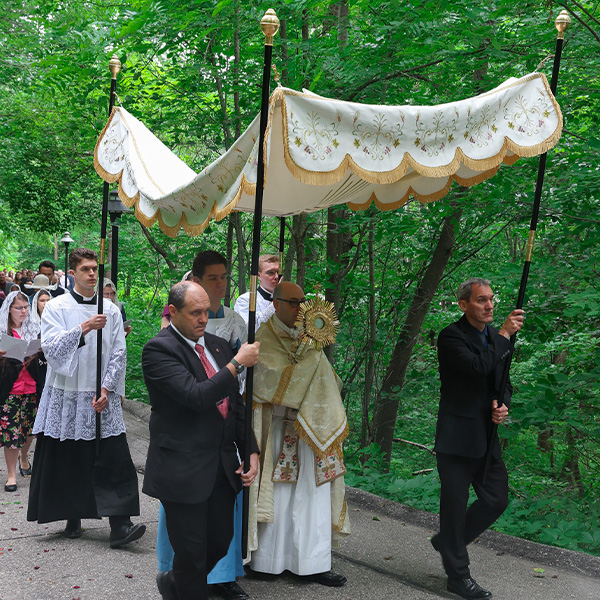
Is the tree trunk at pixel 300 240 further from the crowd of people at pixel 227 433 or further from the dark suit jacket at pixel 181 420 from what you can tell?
the dark suit jacket at pixel 181 420

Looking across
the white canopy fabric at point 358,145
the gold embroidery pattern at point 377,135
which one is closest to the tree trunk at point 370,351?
the white canopy fabric at point 358,145

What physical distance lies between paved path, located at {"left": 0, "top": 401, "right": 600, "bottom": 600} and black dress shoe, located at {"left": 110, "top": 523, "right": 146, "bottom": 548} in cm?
7

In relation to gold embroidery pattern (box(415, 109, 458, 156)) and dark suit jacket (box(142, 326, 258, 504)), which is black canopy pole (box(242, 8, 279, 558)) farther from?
gold embroidery pattern (box(415, 109, 458, 156))

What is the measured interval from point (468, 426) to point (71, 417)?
307cm

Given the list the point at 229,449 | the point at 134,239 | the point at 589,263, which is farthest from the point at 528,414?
the point at 134,239

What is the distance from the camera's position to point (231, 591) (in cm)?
487

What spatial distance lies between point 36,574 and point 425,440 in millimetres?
8436

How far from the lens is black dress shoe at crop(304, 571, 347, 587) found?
5.14 m

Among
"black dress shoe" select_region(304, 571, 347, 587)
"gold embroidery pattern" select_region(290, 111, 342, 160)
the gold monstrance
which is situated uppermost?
"gold embroidery pattern" select_region(290, 111, 342, 160)

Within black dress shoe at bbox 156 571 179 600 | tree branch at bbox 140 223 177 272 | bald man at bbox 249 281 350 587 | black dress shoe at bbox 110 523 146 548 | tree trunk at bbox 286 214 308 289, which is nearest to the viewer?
black dress shoe at bbox 156 571 179 600

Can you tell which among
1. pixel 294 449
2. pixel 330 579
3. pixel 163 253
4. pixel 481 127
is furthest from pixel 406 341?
pixel 481 127

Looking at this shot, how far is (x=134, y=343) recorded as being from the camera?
59.9 ft

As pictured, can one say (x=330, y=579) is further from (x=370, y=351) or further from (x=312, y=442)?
(x=370, y=351)

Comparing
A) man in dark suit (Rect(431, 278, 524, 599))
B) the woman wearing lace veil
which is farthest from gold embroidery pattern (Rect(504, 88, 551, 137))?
the woman wearing lace veil
